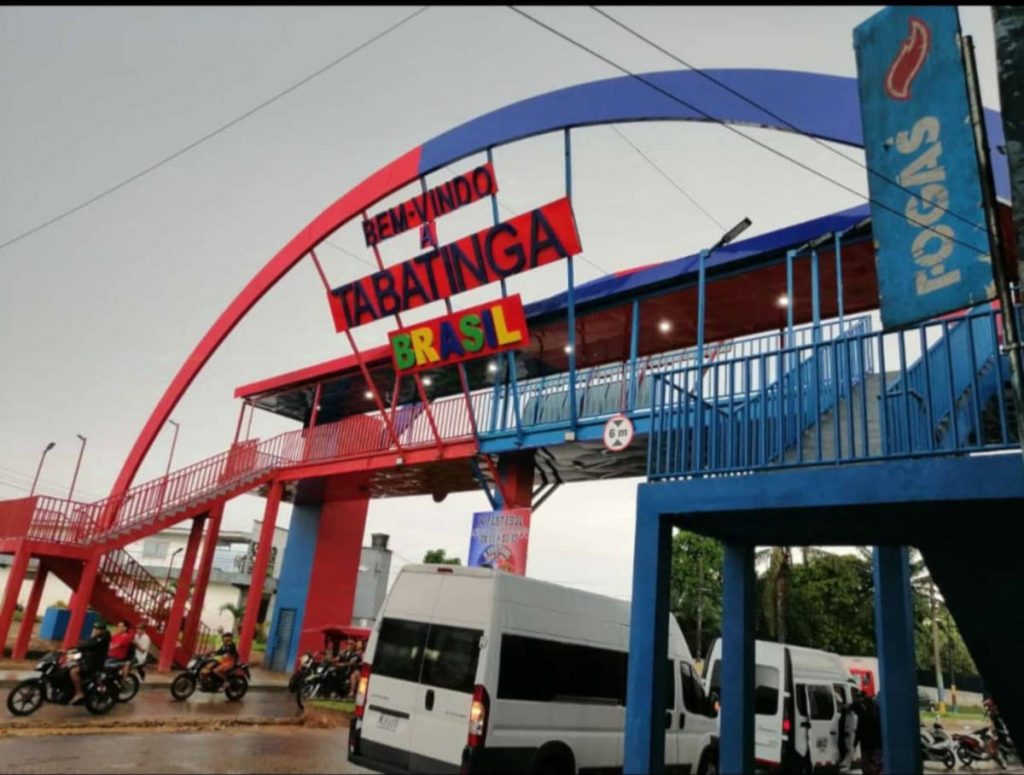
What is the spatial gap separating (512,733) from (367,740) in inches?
61.8

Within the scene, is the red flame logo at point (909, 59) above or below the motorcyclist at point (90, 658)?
above

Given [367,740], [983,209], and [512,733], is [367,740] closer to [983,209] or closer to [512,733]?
[512,733]

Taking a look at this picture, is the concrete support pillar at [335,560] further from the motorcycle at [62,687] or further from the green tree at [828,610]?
the green tree at [828,610]

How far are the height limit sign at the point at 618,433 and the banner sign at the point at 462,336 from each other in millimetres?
2605

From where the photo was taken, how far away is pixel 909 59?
518cm

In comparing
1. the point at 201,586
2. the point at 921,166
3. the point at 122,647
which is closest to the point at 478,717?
the point at 921,166

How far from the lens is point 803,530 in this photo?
666cm

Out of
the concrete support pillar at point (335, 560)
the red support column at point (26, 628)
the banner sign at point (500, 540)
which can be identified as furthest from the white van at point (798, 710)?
the red support column at point (26, 628)

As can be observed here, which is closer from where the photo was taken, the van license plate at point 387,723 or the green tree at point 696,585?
the van license plate at point 387,723

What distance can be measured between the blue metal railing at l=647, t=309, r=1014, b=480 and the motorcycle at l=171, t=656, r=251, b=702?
11.7 meters

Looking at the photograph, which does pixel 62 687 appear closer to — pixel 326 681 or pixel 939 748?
pixel 326 681

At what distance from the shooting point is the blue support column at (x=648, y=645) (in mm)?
5805

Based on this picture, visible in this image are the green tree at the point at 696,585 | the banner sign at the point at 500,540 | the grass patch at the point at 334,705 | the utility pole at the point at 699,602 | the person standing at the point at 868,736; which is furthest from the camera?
the green tree at the point at 696,585

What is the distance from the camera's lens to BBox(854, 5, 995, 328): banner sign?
16.0ft
